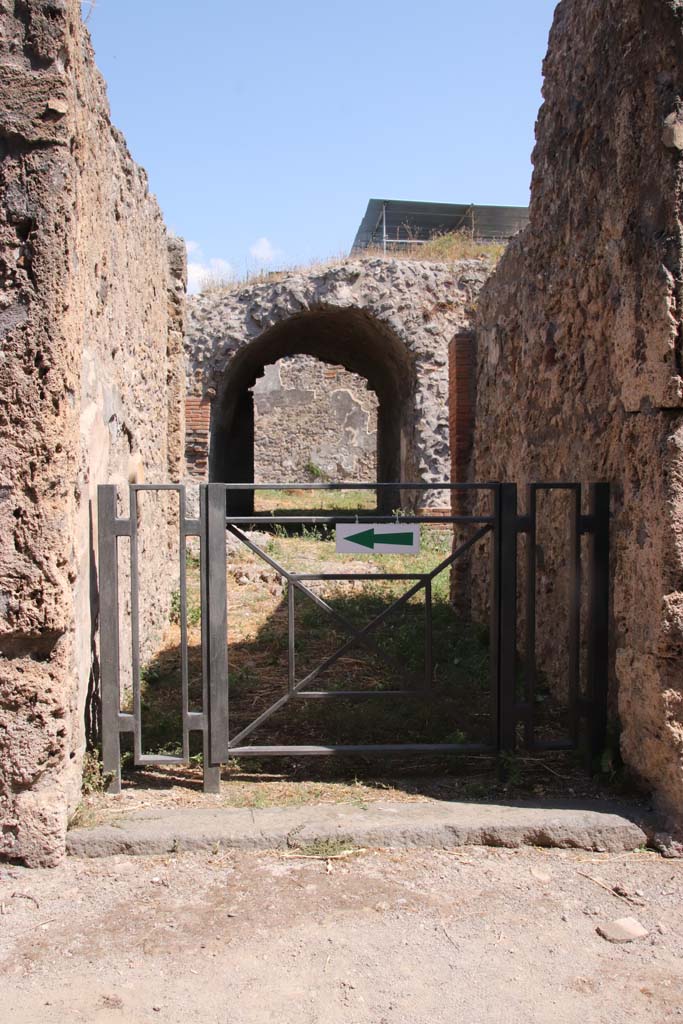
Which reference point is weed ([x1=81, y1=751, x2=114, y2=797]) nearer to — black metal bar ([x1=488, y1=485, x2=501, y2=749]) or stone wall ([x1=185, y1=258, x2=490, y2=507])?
black metal bar ([x1=488, y1=485, x2=501, y2=749])

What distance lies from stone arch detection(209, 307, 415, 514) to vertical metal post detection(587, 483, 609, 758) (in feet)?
25.1

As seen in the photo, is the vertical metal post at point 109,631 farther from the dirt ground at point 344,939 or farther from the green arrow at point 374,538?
the green arrow at point 374,538

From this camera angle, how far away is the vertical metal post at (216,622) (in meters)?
3.32

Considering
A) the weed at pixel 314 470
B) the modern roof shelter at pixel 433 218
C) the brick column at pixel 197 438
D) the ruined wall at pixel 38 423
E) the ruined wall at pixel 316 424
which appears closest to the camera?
the ruined wall at pixel 38 423

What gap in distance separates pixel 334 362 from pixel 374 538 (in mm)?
12069

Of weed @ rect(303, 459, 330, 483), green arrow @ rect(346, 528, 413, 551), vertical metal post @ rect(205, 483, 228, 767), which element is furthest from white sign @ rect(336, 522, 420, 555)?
weed @ rect(303, 459, 330, 483)

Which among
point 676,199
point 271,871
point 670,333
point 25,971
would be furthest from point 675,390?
point 25,971

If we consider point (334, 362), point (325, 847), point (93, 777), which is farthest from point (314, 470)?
point (325, 847)

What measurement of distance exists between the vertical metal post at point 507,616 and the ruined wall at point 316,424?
18.9 meters

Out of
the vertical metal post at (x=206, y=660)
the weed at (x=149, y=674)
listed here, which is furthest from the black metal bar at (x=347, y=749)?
the weed at (x=149, y=674)

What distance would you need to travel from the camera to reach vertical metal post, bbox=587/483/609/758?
11.2 feet

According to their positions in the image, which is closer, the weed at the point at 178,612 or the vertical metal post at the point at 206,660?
the vertical metal post at the point at 206,660

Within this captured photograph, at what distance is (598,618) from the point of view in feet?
11.3

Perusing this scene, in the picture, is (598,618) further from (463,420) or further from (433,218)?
(433,218)
